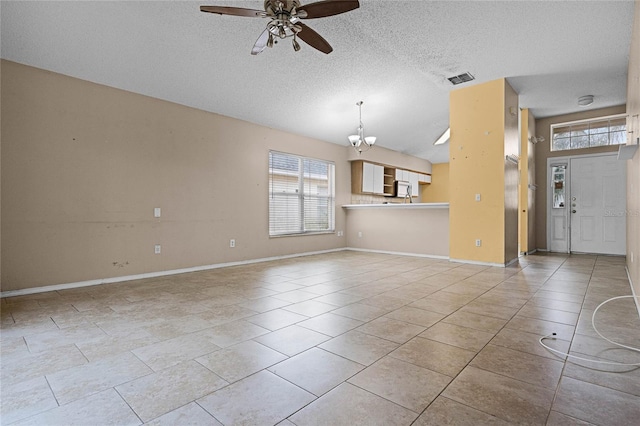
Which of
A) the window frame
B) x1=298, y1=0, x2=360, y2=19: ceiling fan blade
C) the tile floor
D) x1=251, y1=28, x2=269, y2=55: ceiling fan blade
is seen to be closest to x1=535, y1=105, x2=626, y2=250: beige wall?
the window frame

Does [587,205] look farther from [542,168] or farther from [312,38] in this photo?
[312,38]

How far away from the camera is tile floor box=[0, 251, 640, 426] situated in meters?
1.41

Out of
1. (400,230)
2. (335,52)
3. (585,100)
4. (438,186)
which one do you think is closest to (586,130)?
(585,100)

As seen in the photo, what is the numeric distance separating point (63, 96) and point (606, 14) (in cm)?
615

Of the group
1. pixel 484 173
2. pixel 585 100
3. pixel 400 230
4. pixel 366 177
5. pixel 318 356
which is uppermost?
pixel 585 100

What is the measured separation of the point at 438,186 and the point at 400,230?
213 inches

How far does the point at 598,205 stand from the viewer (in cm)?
637

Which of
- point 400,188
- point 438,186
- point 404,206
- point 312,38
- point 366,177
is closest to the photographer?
point 312,38

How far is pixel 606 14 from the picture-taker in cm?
334

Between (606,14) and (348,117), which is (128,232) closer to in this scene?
(348,117)

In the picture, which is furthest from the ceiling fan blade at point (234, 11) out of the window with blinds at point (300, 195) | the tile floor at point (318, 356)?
the window with blinds at point (300, 195)

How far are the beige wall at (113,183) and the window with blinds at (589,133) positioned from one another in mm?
6403

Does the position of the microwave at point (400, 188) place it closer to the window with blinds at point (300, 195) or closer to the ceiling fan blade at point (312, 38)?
the window with blinds at point (300, 195)

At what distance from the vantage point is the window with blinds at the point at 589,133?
6258mm
